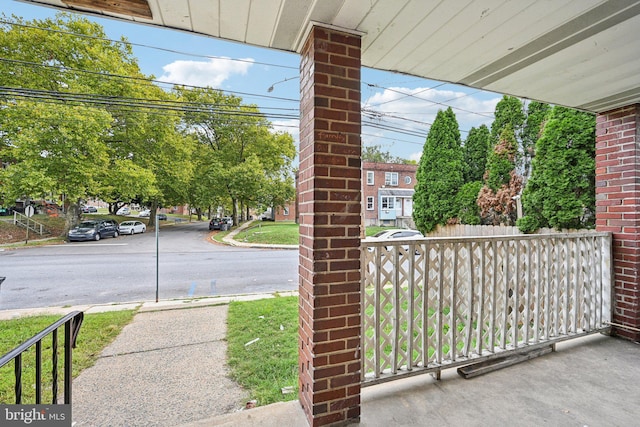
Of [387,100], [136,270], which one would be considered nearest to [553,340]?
[387,100]

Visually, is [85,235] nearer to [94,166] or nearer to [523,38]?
[94,166]

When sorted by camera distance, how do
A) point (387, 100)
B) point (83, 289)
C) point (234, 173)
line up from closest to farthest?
point (83, 289) → point (387, 100) → point (234, 173)

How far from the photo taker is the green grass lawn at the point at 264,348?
2404 mm

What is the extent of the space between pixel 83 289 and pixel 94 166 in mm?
10337

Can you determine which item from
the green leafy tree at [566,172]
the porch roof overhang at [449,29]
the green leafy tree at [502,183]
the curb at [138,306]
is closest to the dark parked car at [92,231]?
the curb at [138,306]

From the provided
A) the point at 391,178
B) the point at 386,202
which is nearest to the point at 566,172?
the point at 386,202

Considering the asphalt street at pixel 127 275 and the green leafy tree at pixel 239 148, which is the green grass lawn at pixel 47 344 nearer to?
the asphalt street at pixel 127 275

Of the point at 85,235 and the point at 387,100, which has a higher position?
the point at 387,100

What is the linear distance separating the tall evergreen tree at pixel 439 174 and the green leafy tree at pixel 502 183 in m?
0.98

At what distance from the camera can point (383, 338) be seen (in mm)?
2043

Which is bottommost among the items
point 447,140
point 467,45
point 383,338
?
point 383,338

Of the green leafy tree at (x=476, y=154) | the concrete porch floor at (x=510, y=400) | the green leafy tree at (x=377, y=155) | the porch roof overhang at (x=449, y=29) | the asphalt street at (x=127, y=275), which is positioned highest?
the green leafy tree at (x=377, y=155)

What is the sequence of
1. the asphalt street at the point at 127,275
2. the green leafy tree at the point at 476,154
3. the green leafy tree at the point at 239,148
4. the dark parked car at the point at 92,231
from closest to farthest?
the asphalt street at the point at 127,275
the green leafy tree at the point at 476,154
the dark parked car at the point at 92,231
the green leafy tree at the point at 239,148

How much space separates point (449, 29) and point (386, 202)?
23840 mm
